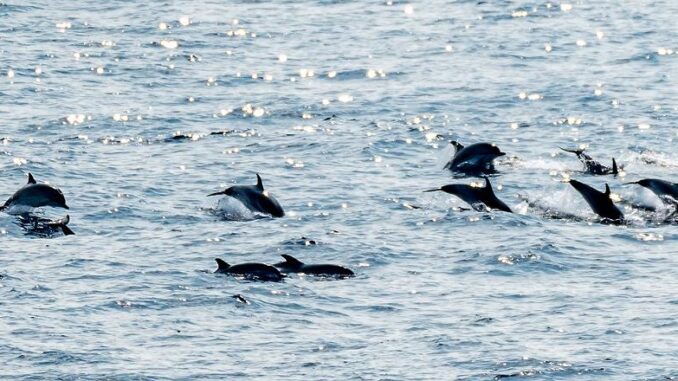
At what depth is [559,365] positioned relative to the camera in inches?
943

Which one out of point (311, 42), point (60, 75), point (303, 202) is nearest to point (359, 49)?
point (311, 42)

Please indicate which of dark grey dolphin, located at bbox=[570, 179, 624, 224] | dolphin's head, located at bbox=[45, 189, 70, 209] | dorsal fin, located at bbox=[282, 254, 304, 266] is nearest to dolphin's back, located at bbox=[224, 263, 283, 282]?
dorsal fin, located at bbox=[282, 254, 304, 266]

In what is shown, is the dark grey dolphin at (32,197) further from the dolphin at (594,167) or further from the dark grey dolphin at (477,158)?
the dolphin at (594,167)

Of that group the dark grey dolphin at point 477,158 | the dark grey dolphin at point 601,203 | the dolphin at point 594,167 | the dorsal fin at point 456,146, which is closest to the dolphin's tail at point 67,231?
the dark grey dolphin at point 477,158

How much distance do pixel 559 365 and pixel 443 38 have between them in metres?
36.9

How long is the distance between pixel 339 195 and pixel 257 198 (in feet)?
8.24

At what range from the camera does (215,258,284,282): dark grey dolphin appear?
28219 millimetres

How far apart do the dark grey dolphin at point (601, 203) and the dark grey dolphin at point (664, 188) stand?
0.74 m

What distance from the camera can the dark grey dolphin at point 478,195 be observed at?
33.7 metres

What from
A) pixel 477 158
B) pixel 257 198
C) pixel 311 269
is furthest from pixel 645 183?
pixel 311 269

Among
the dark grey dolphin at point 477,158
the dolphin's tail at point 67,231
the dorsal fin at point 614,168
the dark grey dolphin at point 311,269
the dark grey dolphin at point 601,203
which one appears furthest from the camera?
the dark grey dolphin at point 477,158

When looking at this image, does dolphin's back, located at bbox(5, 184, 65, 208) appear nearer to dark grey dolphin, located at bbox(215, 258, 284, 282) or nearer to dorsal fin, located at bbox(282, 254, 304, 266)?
dark grey dolphin, located at bbox(215, 258, 284, 282)

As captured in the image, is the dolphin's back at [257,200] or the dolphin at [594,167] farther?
the dolphin at [594,167]

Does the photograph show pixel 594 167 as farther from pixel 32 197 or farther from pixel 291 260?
pixel 32 197
